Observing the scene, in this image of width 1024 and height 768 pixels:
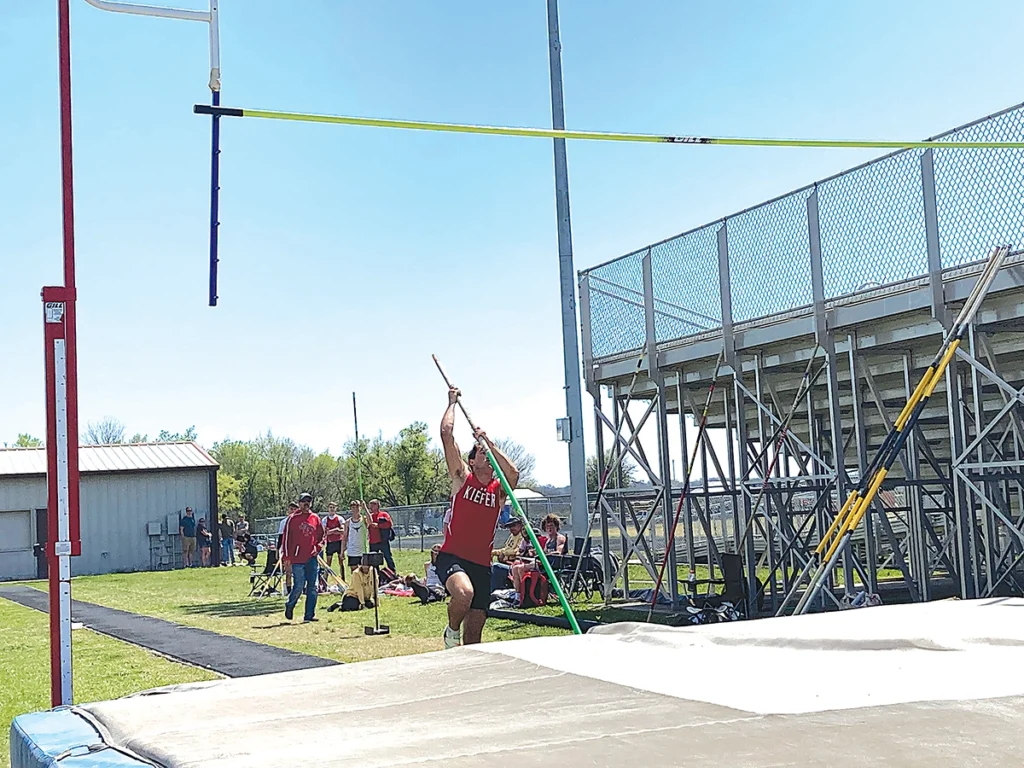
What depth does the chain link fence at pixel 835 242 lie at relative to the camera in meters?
10.7

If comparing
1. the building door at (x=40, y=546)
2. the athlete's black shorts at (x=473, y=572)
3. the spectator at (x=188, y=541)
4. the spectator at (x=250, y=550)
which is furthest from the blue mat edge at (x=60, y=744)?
the spectator at (x=188, y=541)

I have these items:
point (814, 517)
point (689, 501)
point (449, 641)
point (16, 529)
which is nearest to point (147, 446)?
point (16, 529)

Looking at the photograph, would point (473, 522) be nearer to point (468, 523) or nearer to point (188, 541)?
point (468, 523)

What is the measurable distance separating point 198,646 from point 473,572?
654cm

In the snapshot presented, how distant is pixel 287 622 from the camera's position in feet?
52.9

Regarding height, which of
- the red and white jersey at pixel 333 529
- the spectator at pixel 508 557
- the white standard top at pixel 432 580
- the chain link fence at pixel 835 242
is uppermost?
the chain link fence at pixel 835 242

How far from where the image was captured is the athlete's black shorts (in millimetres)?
7711

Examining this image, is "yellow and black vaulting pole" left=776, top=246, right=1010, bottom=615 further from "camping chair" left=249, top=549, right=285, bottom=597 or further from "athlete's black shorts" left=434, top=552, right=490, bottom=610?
"camping chair" left=249, top=549, right=285, bottom=597

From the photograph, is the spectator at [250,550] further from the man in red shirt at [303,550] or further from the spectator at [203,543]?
the man in red shirt at [303,550]

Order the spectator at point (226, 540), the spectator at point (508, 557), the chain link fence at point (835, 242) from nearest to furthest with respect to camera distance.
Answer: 1. the chain link fence at point (835, 242)
2. the spectator at point (508, 557)
3. the spectator at point (226, 540)

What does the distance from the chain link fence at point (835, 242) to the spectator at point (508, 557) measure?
3.09 m

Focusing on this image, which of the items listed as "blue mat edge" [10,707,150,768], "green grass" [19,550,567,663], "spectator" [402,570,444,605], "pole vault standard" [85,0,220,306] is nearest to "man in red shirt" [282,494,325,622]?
"green grass" [19,550,567,663]

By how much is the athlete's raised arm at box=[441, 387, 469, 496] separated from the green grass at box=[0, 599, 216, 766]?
317cm

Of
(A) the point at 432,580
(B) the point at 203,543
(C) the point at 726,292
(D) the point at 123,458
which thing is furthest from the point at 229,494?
(C) the point at 726,292
